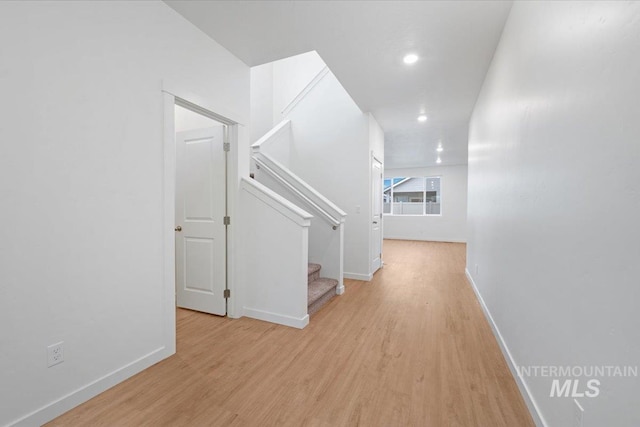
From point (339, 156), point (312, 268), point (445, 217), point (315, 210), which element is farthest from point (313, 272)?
point (445, 217)

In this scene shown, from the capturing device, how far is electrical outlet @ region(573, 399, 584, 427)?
107cm

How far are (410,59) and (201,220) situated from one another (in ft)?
8.96

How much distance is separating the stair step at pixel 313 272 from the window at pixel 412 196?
7.13 m

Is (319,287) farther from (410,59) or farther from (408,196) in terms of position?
(408,196)

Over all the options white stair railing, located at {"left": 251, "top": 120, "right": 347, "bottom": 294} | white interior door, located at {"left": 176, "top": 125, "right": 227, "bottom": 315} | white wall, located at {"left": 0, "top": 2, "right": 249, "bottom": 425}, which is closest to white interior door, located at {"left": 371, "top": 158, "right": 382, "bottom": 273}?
white stair railing, located at {"left": 251, "top": 120, "right": 347, "bottom": 294}

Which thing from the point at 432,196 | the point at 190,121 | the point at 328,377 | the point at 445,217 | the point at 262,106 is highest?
the point at 262,106

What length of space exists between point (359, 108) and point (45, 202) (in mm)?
3735

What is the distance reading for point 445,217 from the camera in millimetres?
9352

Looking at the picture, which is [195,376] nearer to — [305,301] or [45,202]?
[305,301]

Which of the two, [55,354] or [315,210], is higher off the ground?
[315,210]

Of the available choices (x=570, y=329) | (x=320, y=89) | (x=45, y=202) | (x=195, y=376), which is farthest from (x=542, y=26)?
(x=320, y=89)

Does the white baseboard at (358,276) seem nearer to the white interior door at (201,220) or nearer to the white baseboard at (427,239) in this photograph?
the white interior door at (201,220)

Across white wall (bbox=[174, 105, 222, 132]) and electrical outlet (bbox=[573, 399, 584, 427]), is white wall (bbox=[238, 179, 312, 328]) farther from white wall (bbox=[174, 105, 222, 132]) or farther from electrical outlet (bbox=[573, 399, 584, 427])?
electrical outlet (bbox=[573, 399, 584, 427])

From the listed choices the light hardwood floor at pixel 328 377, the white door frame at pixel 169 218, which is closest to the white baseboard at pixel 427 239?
the light hardwood floor at pixel 328 377
